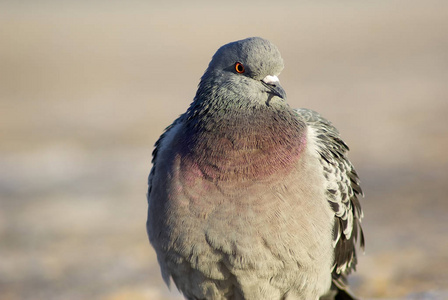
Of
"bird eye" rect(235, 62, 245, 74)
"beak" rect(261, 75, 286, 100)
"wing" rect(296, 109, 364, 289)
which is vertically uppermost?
"bird eye" rect(235, 62, 245, 74)

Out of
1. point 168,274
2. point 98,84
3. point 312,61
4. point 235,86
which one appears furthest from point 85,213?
point 312,61

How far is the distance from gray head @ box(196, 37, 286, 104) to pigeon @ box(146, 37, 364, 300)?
0.04 feet

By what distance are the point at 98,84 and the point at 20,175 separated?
1711 cm

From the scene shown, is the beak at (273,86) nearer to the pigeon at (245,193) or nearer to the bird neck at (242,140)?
the pigeon at (245,193)

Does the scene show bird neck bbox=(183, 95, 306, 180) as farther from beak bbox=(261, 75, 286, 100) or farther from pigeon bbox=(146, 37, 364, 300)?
beak bbox=(261, 75, 286, 100)

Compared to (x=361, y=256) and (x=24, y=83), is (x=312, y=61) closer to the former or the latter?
(x=24, y=83)

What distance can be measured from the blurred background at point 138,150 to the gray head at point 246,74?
140 inches

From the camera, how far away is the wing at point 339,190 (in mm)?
6879

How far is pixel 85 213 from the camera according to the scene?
14.6m

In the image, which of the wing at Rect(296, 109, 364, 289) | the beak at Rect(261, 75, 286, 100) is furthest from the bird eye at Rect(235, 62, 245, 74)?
the wing at Rect(296, 109, 364, 289)

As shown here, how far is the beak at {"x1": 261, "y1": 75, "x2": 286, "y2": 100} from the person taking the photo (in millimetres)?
6496

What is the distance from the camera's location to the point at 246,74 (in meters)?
6.64

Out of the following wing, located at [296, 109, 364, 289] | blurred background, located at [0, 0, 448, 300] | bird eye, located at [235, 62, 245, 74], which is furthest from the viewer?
blurred background, located at [0, 0, 448, 300]

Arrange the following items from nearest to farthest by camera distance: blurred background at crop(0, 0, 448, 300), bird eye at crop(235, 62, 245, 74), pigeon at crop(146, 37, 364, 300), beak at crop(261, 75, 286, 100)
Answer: pigeon at crop(146, 37, 364, 300), beak at crop(261, 75, 286, 100), bird eye at crop(235, 62, 245, 74), blurred background at crop(0, 0, 448, 300)
